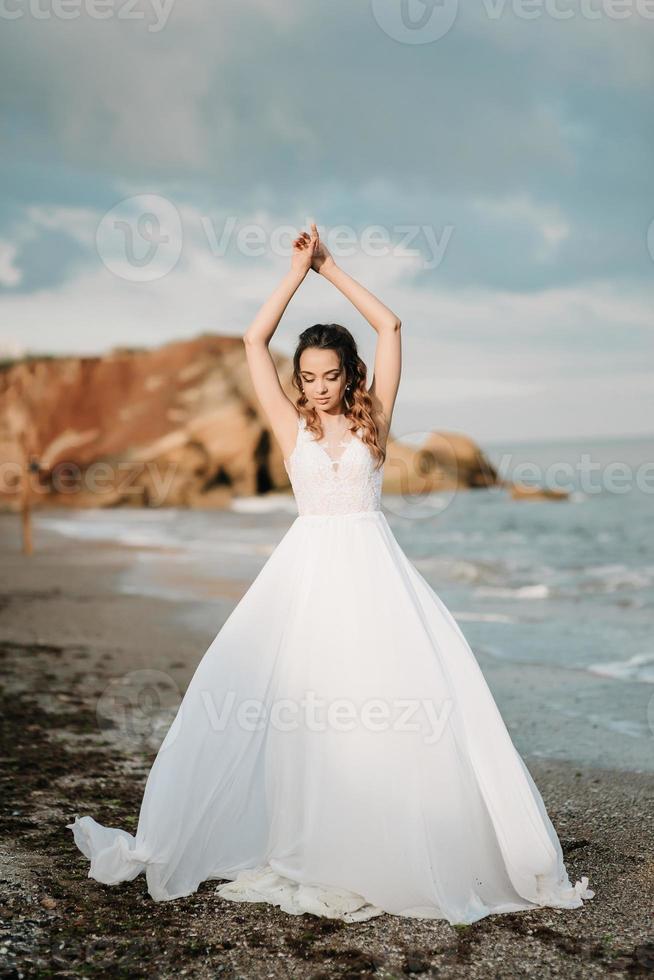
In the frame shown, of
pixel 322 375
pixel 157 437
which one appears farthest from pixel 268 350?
pixel 157 437

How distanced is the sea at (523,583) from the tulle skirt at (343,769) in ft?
7.78

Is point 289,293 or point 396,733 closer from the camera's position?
point 396,733

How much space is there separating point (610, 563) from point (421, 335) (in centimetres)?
1651

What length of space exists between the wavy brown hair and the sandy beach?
1.75m

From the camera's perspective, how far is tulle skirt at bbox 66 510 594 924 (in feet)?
10.2

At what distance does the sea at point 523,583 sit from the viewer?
6402mm

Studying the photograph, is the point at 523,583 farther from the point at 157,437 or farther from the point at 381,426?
the point at 157,437

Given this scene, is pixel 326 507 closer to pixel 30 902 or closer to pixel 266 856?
pixel 266 856

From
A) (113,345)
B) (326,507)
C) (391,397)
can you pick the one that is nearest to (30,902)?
(326,507)

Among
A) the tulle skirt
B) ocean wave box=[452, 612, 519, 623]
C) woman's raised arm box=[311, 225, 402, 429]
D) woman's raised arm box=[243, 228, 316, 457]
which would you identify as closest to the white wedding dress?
the tulle skirt

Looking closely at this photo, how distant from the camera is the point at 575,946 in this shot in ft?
9.73

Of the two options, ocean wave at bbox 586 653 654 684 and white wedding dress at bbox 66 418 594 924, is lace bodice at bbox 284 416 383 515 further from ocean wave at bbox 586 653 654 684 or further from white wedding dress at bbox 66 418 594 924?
ocean wave at bbox 586 653 654 684

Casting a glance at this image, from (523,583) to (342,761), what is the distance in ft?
38.8

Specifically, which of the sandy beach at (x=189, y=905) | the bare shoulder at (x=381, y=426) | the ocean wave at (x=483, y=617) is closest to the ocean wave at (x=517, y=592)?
the ocean wave at (x=483, y=617)
